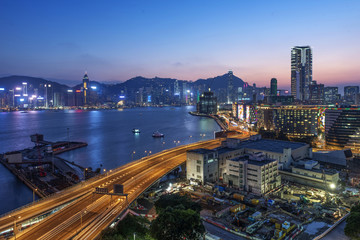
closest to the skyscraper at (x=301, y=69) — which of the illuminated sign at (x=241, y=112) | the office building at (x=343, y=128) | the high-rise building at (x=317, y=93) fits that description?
the high-rise building at (x=317, y=93)

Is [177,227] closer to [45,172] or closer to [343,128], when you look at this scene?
[45,172]

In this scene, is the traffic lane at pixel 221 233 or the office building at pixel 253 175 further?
the office building at pixel 253 175

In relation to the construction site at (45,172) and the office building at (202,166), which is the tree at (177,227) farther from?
the construction site at (45,172)

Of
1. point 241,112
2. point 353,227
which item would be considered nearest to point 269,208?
point 353,227

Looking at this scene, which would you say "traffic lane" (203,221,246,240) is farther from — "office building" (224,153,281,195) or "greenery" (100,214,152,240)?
"office building" (224,153,281,195)

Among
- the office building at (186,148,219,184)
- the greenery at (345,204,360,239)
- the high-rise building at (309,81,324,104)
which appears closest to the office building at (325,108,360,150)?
the office building at (186,148,219,184)

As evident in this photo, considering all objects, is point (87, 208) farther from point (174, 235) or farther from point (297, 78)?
point (297, 78)

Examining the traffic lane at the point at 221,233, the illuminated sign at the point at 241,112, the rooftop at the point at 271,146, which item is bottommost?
the traffic lane at the point at 221,233
